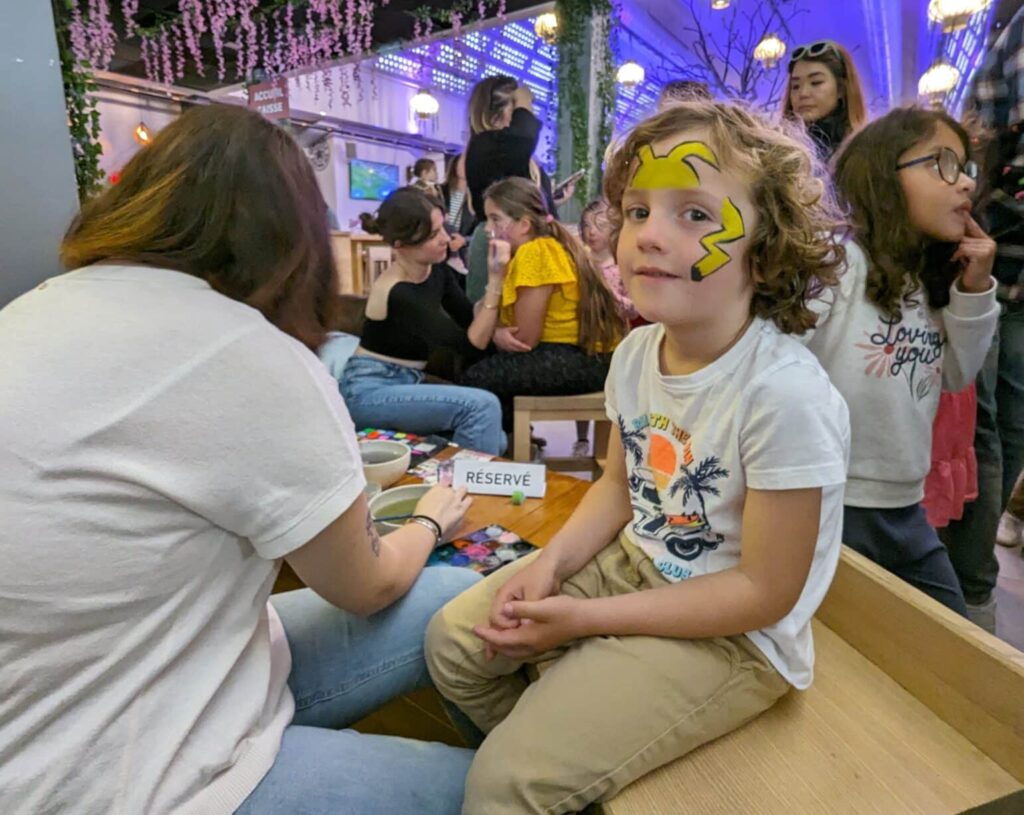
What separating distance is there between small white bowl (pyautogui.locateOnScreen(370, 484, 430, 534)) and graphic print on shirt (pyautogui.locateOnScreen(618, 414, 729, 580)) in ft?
1.49

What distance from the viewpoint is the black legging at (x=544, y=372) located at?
2188 millimetres

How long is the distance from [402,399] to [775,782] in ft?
5.33

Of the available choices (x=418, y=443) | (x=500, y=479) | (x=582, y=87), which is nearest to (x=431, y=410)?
(x=418, y=443)

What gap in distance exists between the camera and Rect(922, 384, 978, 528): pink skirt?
1.39 meters

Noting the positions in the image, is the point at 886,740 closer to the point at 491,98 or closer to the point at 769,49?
the point at 491,98

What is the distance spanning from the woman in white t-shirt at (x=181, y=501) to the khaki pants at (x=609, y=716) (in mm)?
103

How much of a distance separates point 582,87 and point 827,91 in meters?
2.73

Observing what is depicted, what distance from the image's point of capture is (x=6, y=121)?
1.47m

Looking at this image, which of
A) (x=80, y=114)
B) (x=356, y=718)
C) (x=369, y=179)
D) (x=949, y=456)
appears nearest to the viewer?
(x=356, y=718)

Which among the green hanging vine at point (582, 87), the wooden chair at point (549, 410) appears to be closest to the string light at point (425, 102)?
the green hanging vine at point (582, 87)

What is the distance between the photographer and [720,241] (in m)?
0.74

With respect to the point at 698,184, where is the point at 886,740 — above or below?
below

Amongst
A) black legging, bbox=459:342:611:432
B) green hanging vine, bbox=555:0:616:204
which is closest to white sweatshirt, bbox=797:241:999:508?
black legging, bbox=459:342:611:432

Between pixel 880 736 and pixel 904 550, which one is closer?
pixel 880 736
